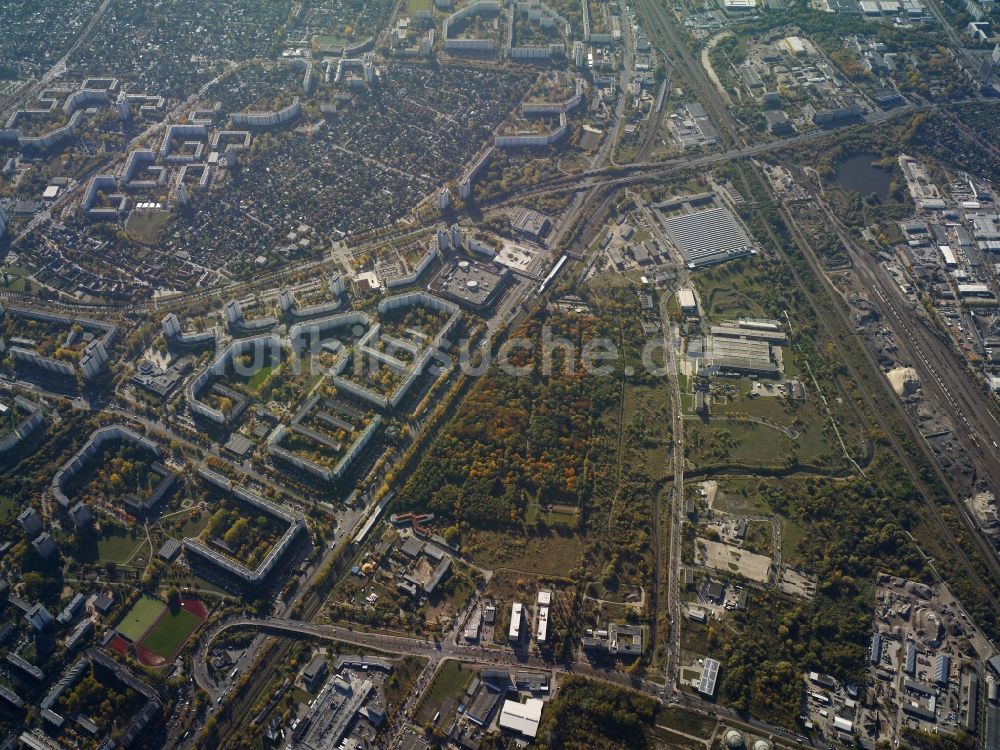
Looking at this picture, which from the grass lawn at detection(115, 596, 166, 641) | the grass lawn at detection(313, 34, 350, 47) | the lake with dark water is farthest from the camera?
the grass lawn at detection(313, 34, 350, 47)

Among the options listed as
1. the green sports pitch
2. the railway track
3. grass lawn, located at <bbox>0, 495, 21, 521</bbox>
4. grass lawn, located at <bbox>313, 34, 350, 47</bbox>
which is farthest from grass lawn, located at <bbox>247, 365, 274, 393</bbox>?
grass lawn, located at <bbox>313, 34, 350, 47</bbox>

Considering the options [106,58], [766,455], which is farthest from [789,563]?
[106,58]

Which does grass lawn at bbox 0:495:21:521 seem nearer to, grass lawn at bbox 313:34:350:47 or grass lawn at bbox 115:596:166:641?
grass lawn at bbox 115:596:166:641

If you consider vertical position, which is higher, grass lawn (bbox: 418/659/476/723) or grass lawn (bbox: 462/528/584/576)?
grass lawn (bbox: 462/528/584/576)

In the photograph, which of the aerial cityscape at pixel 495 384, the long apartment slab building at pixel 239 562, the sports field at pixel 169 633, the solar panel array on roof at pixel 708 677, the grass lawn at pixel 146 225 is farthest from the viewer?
the grass lawn at pixel 146 225

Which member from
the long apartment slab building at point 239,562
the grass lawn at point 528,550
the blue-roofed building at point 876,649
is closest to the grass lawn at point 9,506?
the long apartment slab building at point 239,562

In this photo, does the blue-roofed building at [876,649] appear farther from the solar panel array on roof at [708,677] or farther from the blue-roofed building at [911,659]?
the solar panel array on roof at [708,677]
